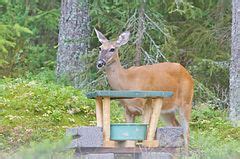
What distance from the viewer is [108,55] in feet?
35.2

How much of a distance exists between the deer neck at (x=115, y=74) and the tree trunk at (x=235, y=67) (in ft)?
9.39

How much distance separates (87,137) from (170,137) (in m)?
0.92

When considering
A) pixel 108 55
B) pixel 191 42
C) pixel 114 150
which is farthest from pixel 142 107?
pixel 191 42

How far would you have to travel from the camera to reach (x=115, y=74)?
35.3 ft

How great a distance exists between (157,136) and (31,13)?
39.6 feet

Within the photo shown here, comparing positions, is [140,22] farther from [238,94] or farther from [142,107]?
[142,107]

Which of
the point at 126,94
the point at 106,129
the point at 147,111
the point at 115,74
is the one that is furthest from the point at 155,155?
the point at 115,74

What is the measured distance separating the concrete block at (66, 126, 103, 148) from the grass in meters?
2.00

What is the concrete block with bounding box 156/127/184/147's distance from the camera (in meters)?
8.66

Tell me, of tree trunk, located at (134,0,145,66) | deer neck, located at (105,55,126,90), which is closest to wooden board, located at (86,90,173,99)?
deer neck, located at (105,55,126,90)

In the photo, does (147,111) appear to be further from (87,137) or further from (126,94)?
(87,137)

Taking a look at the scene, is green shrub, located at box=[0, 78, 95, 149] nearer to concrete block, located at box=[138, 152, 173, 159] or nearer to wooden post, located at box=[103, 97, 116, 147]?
wooden post, located at box=[103, 97, 116, 147]

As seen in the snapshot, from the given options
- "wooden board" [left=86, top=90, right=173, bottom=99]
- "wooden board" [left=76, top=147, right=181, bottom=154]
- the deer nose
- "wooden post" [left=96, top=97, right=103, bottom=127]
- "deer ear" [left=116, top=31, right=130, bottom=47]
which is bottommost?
"wooden board" [left=76, top=147, right=181, bottom=154]

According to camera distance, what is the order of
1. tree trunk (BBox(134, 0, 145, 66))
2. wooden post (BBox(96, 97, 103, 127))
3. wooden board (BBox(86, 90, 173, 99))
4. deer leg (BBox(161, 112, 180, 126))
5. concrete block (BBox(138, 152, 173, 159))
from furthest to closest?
Answer: tree trunk (BBox(134, 0, 145, 66))
deer leg (BBox(161, 112, 180, 126))
wooden post (BBox(96, 97, 103, 127))
wooden board (BBox(86, 90, 173, 99))
concrete block (BBox(138, 152, 173, 159))
